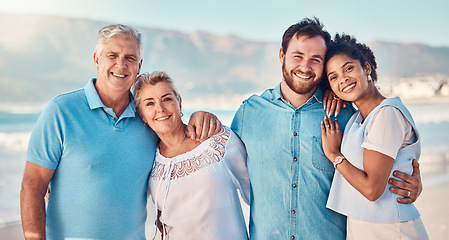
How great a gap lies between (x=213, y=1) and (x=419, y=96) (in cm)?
1986

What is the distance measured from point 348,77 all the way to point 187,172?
105cm

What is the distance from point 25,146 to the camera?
13.2 meters

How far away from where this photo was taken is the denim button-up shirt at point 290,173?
2170mm

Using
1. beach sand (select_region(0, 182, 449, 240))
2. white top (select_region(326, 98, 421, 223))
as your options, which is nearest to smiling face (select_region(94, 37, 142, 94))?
white top (select_region(326, 98, 421, 223))

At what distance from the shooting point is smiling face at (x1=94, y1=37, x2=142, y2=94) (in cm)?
226

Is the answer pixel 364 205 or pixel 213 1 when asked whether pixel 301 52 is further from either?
pixel 213 1

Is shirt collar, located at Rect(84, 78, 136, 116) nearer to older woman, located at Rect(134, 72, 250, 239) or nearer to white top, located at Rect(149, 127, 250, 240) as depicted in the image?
older woman, located at Rect(134, 72, 250, 239)

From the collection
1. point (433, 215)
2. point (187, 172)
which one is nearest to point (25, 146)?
point (433, 215)

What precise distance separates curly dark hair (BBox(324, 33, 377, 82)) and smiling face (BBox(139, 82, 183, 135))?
941 mm

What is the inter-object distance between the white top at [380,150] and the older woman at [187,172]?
60cm

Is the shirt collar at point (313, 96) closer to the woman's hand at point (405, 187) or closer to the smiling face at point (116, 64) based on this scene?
the woman's hand at point (405, 187)

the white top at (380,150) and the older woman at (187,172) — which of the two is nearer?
the white top at (380,150)

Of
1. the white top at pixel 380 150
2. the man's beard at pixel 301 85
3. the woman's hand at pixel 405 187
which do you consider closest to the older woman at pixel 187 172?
the man's beard at pixel 301 85

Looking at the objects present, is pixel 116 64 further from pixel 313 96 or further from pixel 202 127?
pixel 313 96
